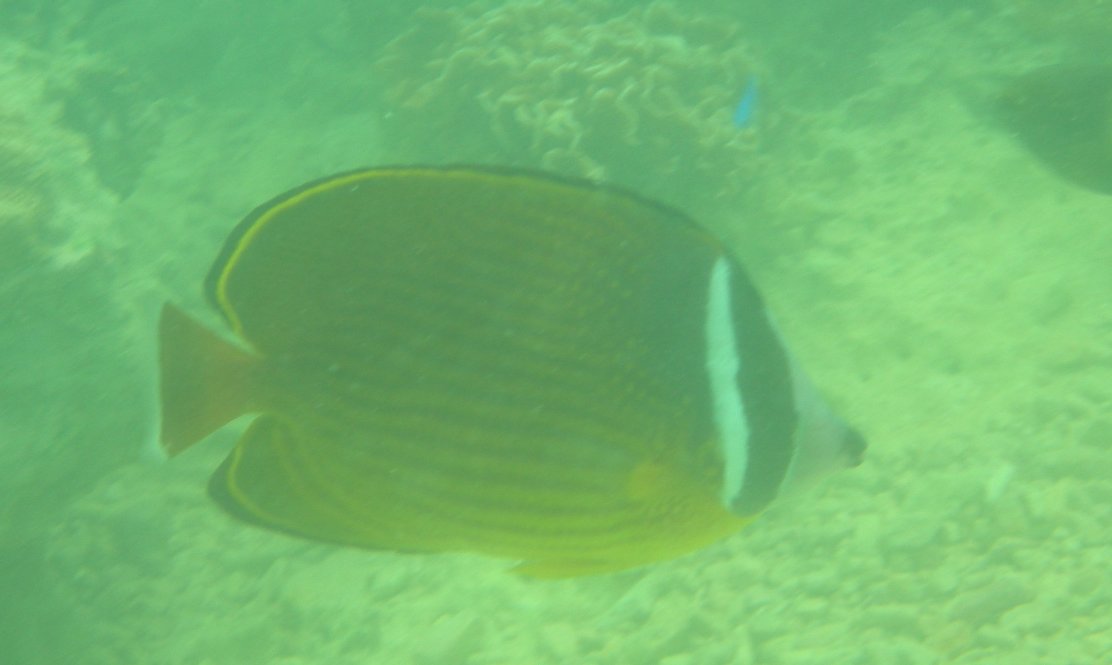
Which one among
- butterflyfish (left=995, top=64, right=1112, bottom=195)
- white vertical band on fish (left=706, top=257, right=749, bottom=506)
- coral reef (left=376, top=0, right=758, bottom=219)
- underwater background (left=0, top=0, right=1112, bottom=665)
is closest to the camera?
white vertical band on fish (left=706, top=257, right=749, bottom=506)

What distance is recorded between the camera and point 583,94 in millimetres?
6172

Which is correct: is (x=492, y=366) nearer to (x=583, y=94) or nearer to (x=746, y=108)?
(x=583, y=94)

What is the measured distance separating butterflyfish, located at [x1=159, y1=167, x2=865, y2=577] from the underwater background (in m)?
0.18

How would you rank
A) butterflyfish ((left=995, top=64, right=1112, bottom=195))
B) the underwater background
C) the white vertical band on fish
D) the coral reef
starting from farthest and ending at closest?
the coral reef < butterflyfish ((left=995, top=64, right=1112, bottom=195)) < the underwater background < the white vertical band on fish

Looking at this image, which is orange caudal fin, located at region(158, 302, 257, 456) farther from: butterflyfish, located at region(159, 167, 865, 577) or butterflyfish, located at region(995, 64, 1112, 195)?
butterflyfish, located at region(995, 64, 1112, 195)

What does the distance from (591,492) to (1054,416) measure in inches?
146

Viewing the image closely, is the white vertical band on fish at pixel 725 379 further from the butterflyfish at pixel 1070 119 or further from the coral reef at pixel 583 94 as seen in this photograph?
the butterflyfish at pixel 1070 119

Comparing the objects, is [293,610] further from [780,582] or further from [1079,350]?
[1079,350]

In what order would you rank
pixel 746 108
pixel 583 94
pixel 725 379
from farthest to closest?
1. pixel 746 108
2. pixel 583 94
3. pixel 725 379

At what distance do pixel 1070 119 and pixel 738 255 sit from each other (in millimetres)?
2647

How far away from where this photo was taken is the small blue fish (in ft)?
20.7

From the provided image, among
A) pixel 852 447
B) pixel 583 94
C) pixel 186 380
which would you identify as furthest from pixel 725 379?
pixel 583 94

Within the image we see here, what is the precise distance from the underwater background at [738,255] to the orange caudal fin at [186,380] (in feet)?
0.15

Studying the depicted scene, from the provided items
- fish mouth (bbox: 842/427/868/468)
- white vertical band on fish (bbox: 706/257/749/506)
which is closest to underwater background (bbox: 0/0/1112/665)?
white vertical band on fish (bbox: 706/257/749/506)
